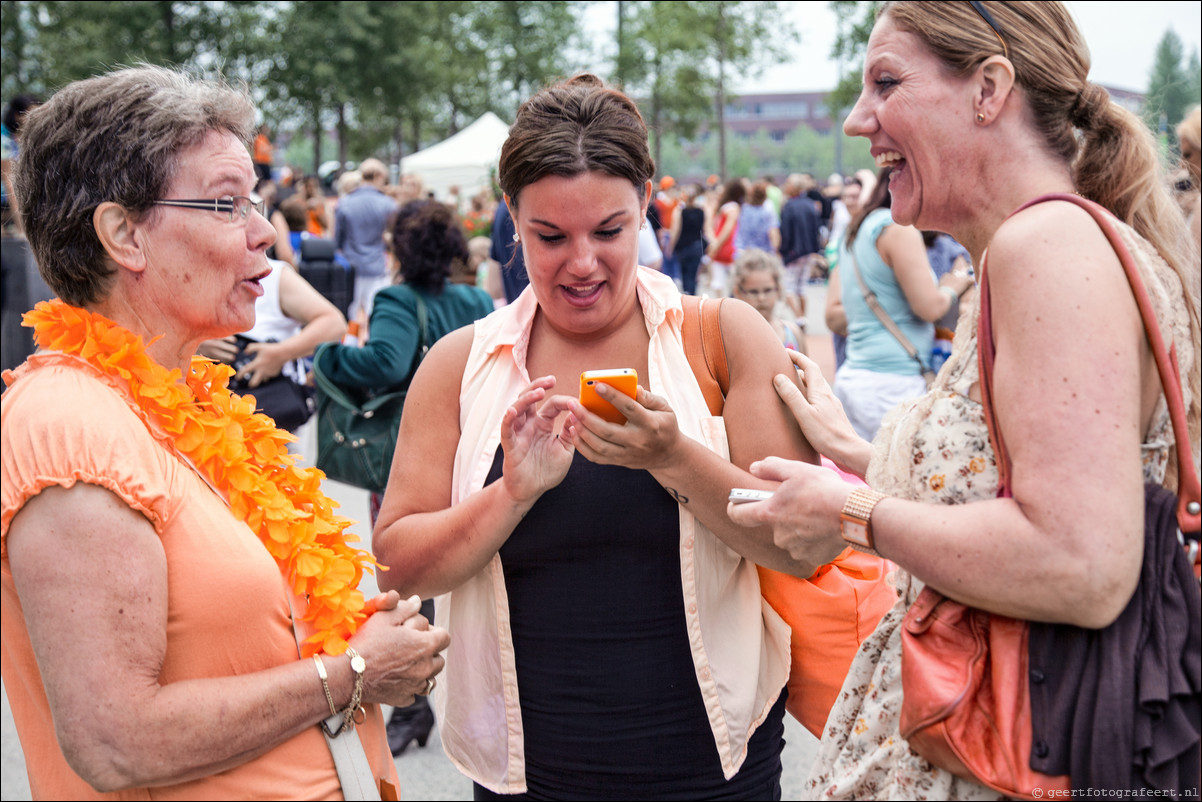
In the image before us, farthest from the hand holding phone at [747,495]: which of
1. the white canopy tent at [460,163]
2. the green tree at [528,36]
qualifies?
the green tree at [528,36]

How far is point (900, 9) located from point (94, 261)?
56.7 inches

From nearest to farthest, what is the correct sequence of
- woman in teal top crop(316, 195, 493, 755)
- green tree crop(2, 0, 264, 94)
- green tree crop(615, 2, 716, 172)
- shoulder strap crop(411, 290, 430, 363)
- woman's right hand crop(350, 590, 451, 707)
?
1. woman's right hand crop(350, 590, 451, 707)
2. woman in teal top crop(316, 195, 493, 755)
3. shoulder strap crop(411, 290, 430, 363)
4. green tree crop(2, 0, 264, 94)
5. green tree crop(615, 2, 716, 172)

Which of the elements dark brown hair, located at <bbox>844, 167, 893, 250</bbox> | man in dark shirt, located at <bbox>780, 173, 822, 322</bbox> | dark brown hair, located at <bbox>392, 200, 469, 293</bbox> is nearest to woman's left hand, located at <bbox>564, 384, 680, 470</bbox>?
dark brown hair, located at <bbox>392, 200, 469, 293</bbox>

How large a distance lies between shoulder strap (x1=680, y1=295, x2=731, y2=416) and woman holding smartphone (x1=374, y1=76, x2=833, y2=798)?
22mm

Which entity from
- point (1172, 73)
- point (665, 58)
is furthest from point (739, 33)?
point (1172, 73)

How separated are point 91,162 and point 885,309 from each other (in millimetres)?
3901

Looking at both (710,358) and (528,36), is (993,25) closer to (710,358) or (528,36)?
(710,358)

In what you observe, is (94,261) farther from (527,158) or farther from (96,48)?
(96,48)

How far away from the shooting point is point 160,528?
1.55 meters

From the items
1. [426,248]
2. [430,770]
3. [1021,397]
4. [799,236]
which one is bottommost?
[799,236]

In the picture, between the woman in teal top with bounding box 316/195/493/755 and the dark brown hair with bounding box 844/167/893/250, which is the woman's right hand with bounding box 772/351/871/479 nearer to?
the woman in teal top with bounding box 316/195/493/755

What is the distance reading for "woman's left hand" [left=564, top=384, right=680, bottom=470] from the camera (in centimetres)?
183

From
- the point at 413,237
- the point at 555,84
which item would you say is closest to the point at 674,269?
the point at 413,237

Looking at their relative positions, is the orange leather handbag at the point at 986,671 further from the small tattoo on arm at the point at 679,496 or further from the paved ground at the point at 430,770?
the paved ground at the point at 430,770
